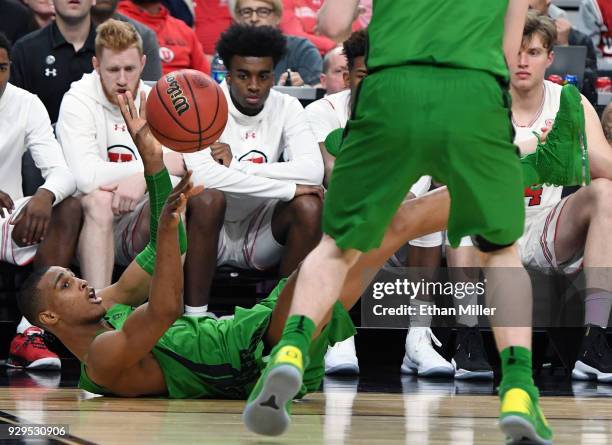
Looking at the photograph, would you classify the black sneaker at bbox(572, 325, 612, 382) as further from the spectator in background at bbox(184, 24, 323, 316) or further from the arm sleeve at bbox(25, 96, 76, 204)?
the arm sleeve at bbox(25, 96, 76, 204)

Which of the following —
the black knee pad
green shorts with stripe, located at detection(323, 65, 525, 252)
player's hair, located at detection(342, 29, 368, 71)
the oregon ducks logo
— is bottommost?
player's hair, located at detection(342, 29, 368, 71)

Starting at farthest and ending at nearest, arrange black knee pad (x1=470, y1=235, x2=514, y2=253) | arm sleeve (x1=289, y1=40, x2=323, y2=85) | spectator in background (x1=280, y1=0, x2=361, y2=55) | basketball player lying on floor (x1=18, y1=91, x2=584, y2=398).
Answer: spectator in background (x1=280, y1=0, x2=361, y2=55) < arm sleeve (x1=289, y1=40, x2=323, y2=85) < basketball player lying on floor (x1=18, y1=91, x2=584, y2=398) < black knee pad (x1=470, y1=235, x2=514, y2=253)

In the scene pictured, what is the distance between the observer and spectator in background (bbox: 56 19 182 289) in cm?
602

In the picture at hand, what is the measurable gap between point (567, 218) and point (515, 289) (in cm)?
Result: 285

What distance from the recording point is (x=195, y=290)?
589 cm

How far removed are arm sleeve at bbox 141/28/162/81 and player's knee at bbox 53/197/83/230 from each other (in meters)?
1.43

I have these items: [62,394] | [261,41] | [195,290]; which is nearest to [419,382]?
[195,290]

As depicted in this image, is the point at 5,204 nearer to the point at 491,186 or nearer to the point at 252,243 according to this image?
the point at 252,243

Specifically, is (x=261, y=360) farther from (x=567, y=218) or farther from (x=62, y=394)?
(x=567, y=218)

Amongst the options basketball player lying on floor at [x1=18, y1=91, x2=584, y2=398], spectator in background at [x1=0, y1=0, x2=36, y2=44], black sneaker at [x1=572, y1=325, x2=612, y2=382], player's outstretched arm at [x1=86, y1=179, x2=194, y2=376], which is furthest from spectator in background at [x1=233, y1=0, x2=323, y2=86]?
player's outstretched arm at [x1=86, y1=179, x2=194, y2=376]

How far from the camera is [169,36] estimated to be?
27.9ft

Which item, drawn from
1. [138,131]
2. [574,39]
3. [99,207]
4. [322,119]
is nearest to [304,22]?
[574,39]

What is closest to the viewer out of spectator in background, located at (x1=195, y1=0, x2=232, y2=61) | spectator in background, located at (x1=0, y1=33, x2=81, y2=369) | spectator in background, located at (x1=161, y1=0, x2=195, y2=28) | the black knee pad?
the black knee pad

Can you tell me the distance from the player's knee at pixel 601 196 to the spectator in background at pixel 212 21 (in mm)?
4416
